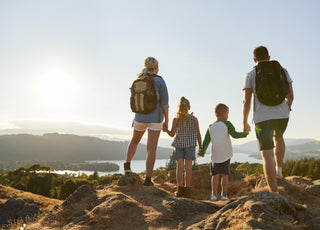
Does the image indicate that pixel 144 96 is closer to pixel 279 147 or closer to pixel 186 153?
pixel 186 153

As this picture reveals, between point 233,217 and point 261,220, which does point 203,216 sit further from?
point 261,220

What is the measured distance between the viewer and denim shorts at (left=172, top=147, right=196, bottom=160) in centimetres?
610

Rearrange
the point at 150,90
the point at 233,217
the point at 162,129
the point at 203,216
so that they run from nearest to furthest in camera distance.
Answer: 1. the point at 233,217
2. the point at 203,216
3. the point at 150,90
4. the point at 162,129

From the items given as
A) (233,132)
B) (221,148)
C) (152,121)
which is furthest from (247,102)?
(152,121)

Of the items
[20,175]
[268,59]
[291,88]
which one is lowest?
[20,175]

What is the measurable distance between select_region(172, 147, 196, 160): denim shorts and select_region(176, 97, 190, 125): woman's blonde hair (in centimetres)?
68

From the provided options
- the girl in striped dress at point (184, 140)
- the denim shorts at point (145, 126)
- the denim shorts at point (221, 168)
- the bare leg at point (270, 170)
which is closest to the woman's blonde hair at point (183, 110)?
the girl in striped dress at point (184, 140)

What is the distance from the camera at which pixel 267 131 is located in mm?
4500

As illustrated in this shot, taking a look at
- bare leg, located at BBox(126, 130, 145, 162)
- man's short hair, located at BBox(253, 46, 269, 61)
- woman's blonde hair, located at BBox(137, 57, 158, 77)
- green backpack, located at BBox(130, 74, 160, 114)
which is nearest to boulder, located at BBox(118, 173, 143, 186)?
bare leg, located at BBox(126, 130, 145, 162)

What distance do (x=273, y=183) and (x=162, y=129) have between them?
9.14ft

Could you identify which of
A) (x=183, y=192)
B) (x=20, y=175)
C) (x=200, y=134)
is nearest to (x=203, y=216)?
(x=183, y=192)

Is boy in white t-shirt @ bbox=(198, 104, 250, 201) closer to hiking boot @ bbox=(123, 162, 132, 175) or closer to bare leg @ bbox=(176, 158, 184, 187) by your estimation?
bare leg @ bbox=(176, 158, 184, 187)

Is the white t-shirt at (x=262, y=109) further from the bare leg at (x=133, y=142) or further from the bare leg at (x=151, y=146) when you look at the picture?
the bare leg at (x=133, y=142)

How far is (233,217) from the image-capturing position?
10.3 ft
